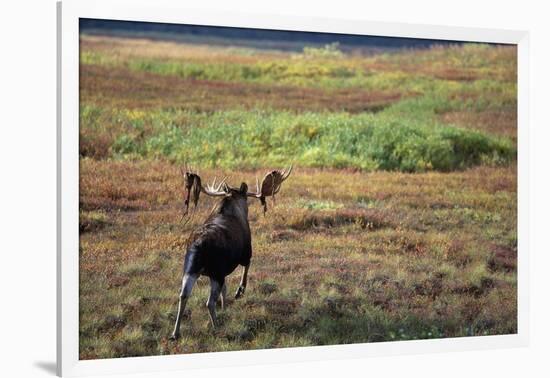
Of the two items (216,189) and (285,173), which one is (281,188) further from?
(216,189)

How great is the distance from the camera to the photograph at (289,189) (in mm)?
10844

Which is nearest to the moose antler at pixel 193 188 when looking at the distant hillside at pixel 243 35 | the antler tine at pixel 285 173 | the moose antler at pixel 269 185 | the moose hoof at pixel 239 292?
the moose antler at pixel 269 185

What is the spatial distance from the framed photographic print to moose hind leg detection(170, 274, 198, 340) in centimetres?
Result: 1

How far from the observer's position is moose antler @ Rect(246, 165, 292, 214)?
11609 mm

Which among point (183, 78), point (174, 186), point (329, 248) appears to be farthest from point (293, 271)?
point (183, 78)

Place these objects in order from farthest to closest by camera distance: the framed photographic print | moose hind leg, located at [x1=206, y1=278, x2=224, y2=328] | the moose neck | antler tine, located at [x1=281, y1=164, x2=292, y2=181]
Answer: antler tine, located at [x1=281, y1=164, x2=292, y2=181]
the moose neck
moose hind leg, located at [x1=206, y1=278, x2=224, y2=328]
the framed photographic print

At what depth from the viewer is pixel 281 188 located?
11734 millimetres

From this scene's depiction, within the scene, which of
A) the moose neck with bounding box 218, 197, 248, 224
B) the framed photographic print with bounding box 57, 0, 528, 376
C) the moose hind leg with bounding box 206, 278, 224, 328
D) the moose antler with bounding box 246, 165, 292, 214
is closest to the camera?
the framed photographic print with bounding box 57, 0, 528, 376

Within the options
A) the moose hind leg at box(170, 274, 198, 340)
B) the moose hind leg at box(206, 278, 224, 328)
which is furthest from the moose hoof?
the moose hind leg at box(170, 274, 198, 340)

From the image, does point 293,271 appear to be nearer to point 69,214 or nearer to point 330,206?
point 330,206

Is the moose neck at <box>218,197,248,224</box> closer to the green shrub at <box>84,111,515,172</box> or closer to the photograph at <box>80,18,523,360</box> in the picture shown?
the photograph at <box>80,18,523,360</box>

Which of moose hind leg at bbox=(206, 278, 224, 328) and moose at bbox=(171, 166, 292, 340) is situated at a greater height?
moose at bbox=(171, 166, 292, 340)

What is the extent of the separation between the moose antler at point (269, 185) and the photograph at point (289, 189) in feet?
0.04

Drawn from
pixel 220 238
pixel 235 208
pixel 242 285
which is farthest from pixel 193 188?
pixel 242 285
